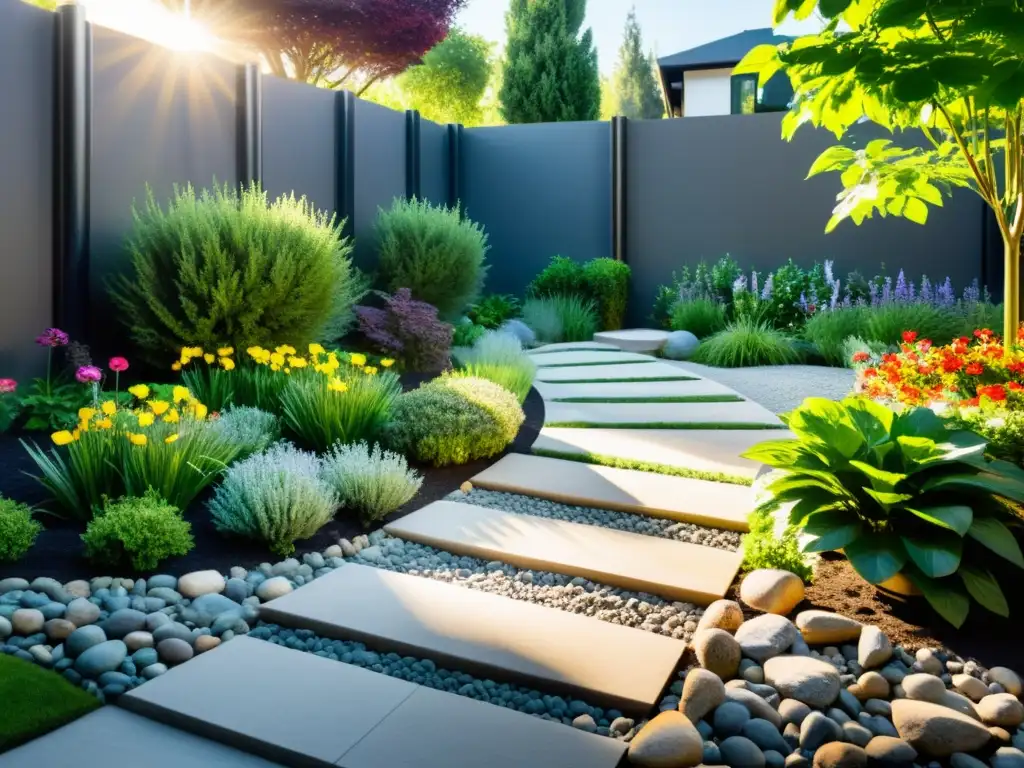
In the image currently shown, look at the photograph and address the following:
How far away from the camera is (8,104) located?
16.2 feet

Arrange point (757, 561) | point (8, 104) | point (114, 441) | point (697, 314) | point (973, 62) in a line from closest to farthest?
point (973, 62) → point (757, 561) → point (114, 441) → point (8, 104) → point (697, 314)

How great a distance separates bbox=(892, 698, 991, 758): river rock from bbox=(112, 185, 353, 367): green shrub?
4192 millimetres

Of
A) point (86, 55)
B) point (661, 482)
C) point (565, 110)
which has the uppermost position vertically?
point (565, 110)

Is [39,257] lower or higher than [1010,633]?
higher

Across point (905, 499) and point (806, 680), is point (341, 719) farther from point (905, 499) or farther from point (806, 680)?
A: point (905, 499)

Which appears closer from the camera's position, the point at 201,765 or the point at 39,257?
the point at 201,765

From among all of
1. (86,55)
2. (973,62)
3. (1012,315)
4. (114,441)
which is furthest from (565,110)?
(973,62)

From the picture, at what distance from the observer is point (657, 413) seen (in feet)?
17.3

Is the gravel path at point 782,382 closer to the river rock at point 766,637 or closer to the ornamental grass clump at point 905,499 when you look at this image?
the ornamental grass clump at point 905,499

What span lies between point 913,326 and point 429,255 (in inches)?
167

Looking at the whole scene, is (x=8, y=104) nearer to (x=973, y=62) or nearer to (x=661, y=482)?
(x=661, y=482)

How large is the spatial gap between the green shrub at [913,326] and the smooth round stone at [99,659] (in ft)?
21.6

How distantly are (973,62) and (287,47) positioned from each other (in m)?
16.8

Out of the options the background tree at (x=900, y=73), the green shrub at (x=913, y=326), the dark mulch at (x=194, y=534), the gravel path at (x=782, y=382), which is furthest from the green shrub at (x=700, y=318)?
the dark mulch at (x=194, y=534)
